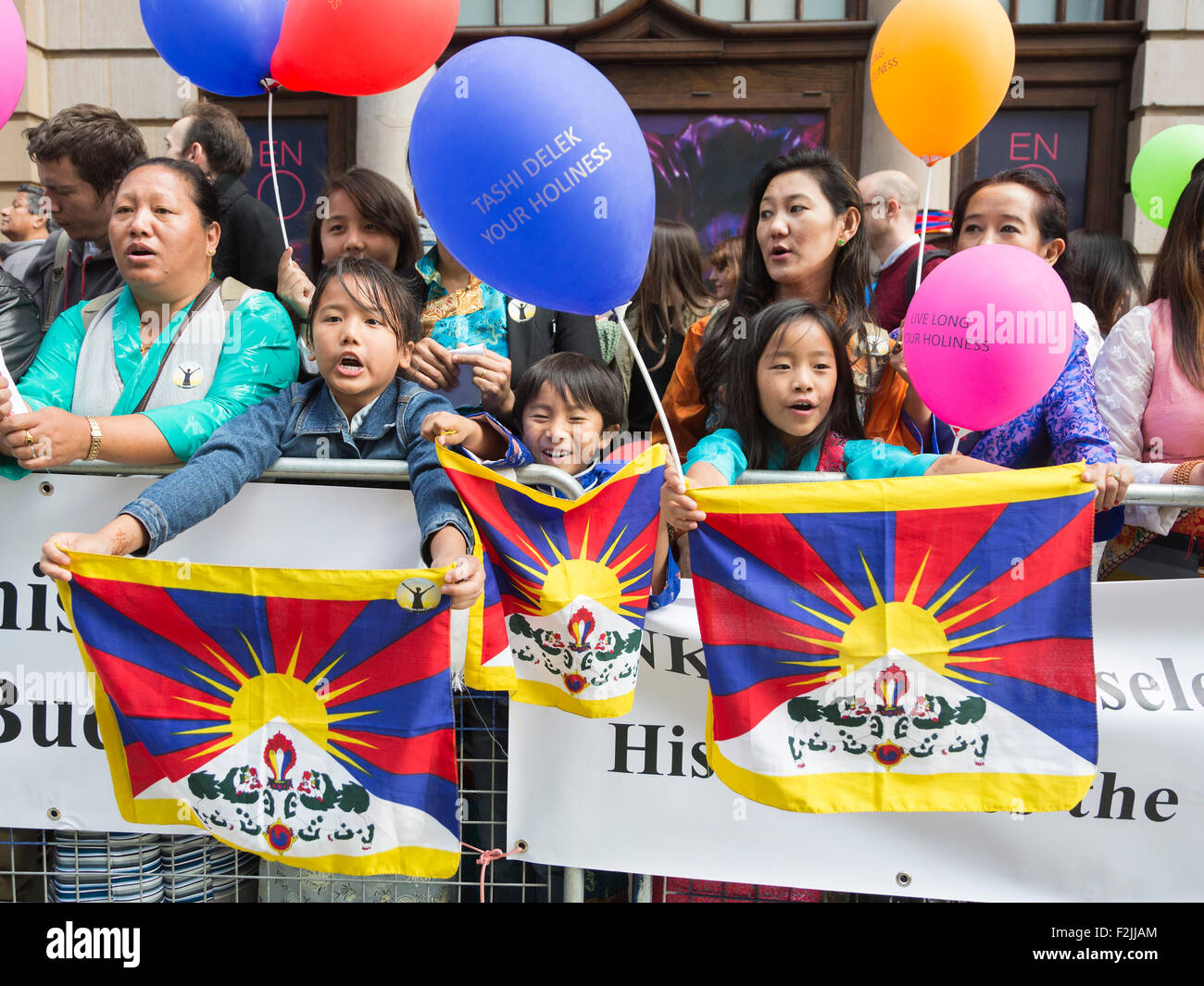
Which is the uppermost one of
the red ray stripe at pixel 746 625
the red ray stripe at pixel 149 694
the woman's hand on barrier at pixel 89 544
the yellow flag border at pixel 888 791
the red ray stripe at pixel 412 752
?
the woman's hand on barrier at pixel 89 544

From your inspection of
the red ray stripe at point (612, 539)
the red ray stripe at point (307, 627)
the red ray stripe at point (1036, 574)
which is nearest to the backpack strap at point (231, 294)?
the red ray stripe at point (307, 627)

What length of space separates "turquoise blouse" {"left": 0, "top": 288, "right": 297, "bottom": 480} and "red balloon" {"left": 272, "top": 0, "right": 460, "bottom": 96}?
78 cm

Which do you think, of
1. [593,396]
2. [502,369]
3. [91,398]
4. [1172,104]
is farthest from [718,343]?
[1172,104]

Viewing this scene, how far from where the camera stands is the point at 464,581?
235 cm

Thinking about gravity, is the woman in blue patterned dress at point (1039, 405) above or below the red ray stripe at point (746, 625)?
above

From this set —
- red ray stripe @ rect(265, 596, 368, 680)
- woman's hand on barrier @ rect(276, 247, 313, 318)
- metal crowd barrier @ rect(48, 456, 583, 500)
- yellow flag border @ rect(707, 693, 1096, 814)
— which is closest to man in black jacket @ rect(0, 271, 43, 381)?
metal crowd barrier @ rect(48, 456, 583, 500)

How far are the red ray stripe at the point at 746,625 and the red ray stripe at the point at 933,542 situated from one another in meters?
0.22

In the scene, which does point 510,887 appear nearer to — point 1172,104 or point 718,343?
point 718,343

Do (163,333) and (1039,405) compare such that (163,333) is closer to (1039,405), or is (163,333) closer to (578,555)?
(578,555)

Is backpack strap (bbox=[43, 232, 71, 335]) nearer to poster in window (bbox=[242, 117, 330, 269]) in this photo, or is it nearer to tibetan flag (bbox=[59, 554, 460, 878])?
tibetan flag (bbox=[59, 554, 460, 878])

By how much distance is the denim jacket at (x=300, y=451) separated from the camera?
2.49m

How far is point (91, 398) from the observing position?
9.59 feet

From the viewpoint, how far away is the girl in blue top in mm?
2775

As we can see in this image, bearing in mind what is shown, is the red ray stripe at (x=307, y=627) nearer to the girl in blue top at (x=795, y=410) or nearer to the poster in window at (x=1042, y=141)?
the girl in blue top at (x=795, y=410)
